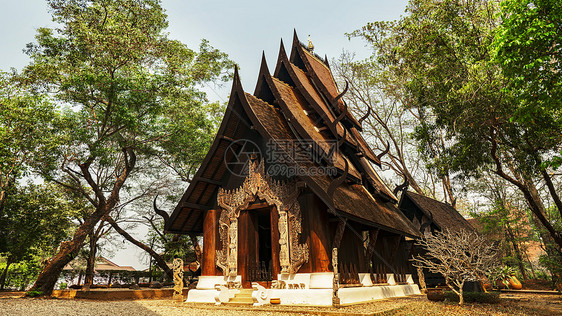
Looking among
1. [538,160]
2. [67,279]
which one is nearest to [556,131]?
[538,160]

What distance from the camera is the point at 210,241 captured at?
36.4 ft

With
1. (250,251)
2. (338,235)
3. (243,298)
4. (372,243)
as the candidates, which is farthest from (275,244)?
(372,243)

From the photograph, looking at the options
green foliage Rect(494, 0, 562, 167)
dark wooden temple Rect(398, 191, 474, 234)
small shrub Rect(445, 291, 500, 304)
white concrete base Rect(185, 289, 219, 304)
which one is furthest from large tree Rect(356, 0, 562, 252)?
white concrete base Rect(185, 289, 219, 304)

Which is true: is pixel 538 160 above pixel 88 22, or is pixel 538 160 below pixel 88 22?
below

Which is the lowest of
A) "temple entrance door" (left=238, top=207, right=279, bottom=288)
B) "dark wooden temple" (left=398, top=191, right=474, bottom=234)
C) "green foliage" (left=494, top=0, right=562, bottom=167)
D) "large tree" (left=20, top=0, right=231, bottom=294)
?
"temple entrance door" (left=238, top=207, right=279, bottom=288)

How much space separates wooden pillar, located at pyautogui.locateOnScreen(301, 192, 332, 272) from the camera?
8688 mm

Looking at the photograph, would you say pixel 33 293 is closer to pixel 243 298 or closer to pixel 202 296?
pixel 202 296

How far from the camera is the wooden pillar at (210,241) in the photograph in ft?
35.7

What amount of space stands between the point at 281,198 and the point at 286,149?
1.39m

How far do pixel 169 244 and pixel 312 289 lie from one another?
1555 cm

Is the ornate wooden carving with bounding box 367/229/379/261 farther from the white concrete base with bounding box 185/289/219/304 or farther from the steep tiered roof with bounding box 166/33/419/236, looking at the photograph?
the white concrete base with bounding box 185/289/219/304

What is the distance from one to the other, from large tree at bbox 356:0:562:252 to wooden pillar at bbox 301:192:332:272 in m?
7.22

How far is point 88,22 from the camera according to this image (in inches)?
685

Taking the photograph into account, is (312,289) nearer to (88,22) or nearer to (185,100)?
(185,100)
